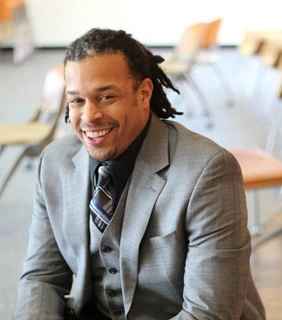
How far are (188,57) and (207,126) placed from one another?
70cm

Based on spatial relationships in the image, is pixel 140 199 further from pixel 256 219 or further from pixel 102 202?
pixel 256 219

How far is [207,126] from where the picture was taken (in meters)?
5.37

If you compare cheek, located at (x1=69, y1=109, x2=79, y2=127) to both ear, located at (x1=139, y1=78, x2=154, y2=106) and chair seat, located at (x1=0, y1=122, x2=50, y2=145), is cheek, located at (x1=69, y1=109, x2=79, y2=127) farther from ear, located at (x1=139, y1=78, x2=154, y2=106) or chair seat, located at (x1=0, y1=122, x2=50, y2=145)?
chair seat, located at (x1=0, y1=122, x2=50, y2=145)

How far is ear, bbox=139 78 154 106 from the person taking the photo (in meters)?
1.45

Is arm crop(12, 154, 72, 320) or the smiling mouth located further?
arm crop(12, 154, 72, 320)

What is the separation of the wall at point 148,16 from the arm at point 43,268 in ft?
25.1

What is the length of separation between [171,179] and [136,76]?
26 centimetres

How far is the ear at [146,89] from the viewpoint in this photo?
1447mm

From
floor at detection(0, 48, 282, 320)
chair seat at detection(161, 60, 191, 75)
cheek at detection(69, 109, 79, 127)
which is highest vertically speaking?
cheek at detection(69, 109, 79, 127)

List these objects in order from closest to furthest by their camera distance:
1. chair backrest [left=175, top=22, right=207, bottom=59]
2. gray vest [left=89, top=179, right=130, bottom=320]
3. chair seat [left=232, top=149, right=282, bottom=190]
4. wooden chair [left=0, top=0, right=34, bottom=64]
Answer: gray vest [left=89, top=179, right=130, bottom=320] → chair seat [left=232, top=149, right=282, bottom=190] → chair backrest [left=175, top=22, right=207, bottom=59] → wooden chair [left=0, top=0, right=34, bottom=64]

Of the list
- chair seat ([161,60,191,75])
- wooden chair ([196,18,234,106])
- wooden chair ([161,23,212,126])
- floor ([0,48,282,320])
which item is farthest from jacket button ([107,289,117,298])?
wooden chair ([196,18,234,106])

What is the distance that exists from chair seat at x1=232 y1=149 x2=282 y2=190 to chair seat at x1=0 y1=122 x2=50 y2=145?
3.84 feet

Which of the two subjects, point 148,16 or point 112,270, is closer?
point 112,270

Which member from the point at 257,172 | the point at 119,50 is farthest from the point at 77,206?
the point at 257,172
